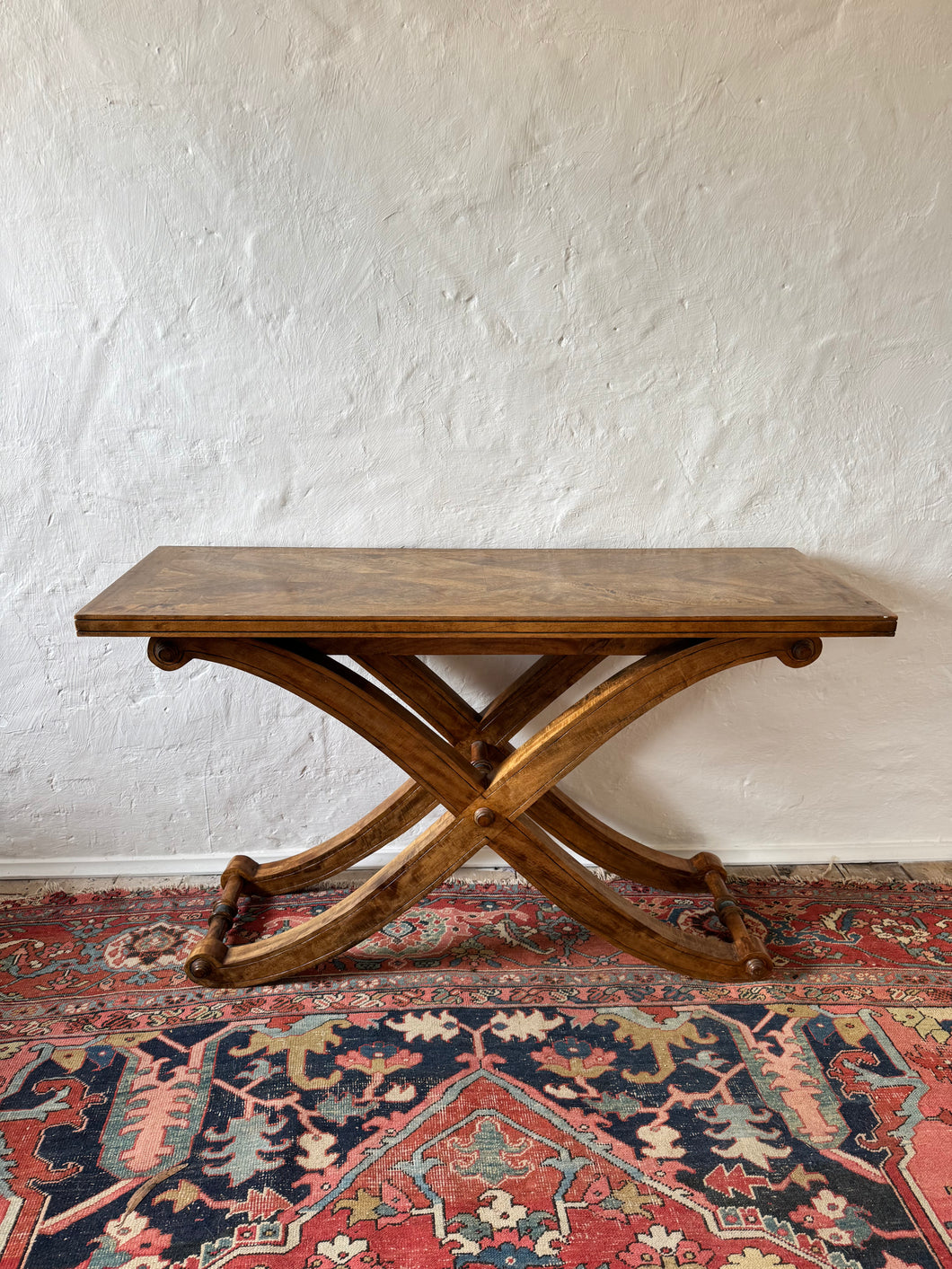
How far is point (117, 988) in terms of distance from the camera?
1.98m

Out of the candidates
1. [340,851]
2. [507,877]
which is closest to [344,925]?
[340,851]

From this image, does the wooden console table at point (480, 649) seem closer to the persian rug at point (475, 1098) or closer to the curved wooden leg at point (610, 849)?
the curved wooden leg at point (610, 849)

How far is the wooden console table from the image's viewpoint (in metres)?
1.65

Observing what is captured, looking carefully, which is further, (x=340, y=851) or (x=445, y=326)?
(x=340, y=851)

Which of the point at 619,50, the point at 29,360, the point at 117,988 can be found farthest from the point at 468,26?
the point at 117,988

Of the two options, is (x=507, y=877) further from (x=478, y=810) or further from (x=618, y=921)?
(x=478, y=810)

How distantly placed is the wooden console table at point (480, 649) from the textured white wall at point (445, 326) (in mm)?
173

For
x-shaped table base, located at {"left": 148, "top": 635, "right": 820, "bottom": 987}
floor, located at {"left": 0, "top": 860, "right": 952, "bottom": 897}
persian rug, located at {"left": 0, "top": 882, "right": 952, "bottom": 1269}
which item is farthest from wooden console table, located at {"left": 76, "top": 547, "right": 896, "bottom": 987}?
floor, located at {"left": 0, "top": 860, "right": 952, "bottom": 897}

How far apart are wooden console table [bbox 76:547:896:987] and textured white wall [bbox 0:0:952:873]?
0.17 metres

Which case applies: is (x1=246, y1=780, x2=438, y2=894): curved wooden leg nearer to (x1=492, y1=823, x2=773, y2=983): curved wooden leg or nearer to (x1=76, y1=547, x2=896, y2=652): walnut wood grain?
(x1=492, y1=823, x2=773, y2=983): curved wooden leg

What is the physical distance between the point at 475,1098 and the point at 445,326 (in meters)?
1.62

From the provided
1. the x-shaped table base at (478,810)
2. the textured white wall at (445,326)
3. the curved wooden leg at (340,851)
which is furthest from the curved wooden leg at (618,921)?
the textured white wall at (445,326)

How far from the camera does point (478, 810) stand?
1860mm

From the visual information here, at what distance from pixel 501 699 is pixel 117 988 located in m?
1.08
